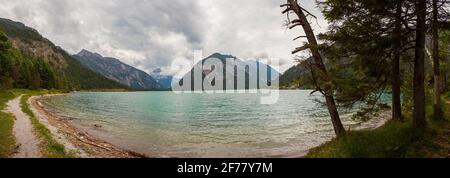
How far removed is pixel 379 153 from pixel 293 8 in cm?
801

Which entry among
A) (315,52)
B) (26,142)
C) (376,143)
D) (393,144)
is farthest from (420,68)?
(26,142)

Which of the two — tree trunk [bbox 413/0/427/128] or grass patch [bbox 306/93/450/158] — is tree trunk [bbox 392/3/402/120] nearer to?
tree trunk [bbox 413/0/427/128]

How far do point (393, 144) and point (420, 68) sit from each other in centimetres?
381

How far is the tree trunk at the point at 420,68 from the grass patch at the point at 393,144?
633 millimetres

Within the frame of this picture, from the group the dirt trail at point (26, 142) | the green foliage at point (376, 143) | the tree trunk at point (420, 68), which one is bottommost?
the dirt trail at point (26, 142)

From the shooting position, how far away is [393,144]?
13125 mm

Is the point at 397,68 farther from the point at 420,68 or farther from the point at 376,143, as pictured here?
the point at 376,143

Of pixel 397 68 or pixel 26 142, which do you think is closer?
pixel 397 68

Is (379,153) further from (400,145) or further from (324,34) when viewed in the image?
(324,34)

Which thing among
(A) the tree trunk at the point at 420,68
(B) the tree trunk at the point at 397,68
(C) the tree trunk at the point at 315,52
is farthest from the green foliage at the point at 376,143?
(B) the tree trunk at the point at 397,68

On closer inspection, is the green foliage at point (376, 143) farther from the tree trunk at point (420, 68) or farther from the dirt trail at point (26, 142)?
the dirt trail at point (26, 142)

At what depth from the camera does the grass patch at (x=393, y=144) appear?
488 inches

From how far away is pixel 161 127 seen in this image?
112 ft

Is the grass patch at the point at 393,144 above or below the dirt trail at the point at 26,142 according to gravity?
above
